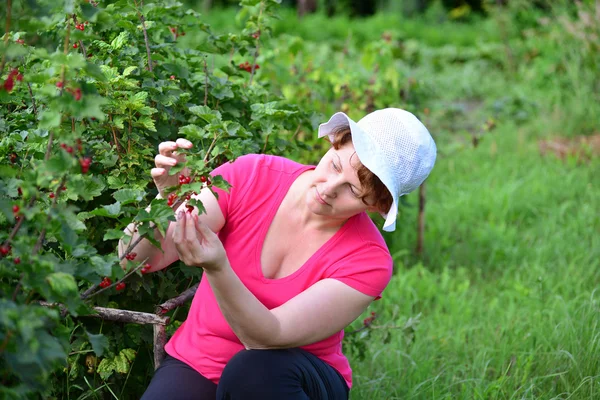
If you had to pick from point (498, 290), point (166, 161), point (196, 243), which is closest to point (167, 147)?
point (166, 161)

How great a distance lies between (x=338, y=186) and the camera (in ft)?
6.51

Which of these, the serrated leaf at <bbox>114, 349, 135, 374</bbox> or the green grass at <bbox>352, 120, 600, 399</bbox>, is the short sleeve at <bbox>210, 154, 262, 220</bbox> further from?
the green grass at <bbox>352, 120, 600, 399</bbox>

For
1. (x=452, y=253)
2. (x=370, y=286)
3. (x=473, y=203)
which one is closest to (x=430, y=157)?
(x=370, y=286)

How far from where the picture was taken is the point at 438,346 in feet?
10.4

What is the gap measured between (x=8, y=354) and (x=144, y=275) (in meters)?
0.83

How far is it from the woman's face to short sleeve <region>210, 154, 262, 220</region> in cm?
18

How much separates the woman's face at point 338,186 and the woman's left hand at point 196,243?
0.44 metres

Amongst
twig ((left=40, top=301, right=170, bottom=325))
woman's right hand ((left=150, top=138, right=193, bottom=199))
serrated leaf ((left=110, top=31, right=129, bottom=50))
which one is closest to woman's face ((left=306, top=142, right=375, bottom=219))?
woman's right hand ((left=150, top=138, right=193, bottom=199))

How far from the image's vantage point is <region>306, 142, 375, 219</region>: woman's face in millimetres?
1966

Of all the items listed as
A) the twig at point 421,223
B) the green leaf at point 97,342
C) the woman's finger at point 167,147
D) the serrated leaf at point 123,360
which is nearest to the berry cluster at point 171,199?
the woman's finger at point 167,147

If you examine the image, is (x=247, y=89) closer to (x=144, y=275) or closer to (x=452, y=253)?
(x=144, y=275)

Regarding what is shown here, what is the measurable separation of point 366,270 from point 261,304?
37 cm

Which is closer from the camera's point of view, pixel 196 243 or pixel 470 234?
pixel 196 243

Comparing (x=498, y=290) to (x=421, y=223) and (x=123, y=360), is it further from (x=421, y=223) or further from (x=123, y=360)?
(x=123, y=360)
